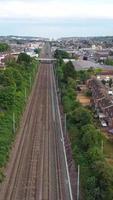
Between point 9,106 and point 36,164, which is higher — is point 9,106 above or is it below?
below

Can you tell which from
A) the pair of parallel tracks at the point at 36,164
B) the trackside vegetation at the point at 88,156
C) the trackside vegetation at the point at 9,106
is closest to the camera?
the trackside vegetation at the point at 88,156

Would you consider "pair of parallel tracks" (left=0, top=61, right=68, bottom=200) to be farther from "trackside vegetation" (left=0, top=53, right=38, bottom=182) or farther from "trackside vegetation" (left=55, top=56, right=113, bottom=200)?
"trackside vegetation" (left=55, top=56, right=113, bottom=200)

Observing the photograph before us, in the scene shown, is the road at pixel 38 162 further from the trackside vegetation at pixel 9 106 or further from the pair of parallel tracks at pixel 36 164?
the trackside vegetation at pixel 9 106

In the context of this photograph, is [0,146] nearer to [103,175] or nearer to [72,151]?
[72,151]

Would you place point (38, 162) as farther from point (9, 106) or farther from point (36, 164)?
point (9, 106)

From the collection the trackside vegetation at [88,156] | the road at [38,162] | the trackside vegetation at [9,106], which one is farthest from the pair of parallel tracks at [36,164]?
the trackside vegetation at [88,156]

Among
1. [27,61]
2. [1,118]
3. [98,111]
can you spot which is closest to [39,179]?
[1,118]

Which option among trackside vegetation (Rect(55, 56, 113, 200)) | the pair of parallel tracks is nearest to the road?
the pair of parallel tracks

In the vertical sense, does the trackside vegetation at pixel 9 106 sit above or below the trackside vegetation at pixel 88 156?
below

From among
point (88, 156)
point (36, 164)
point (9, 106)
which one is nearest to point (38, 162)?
point (36, 164)
